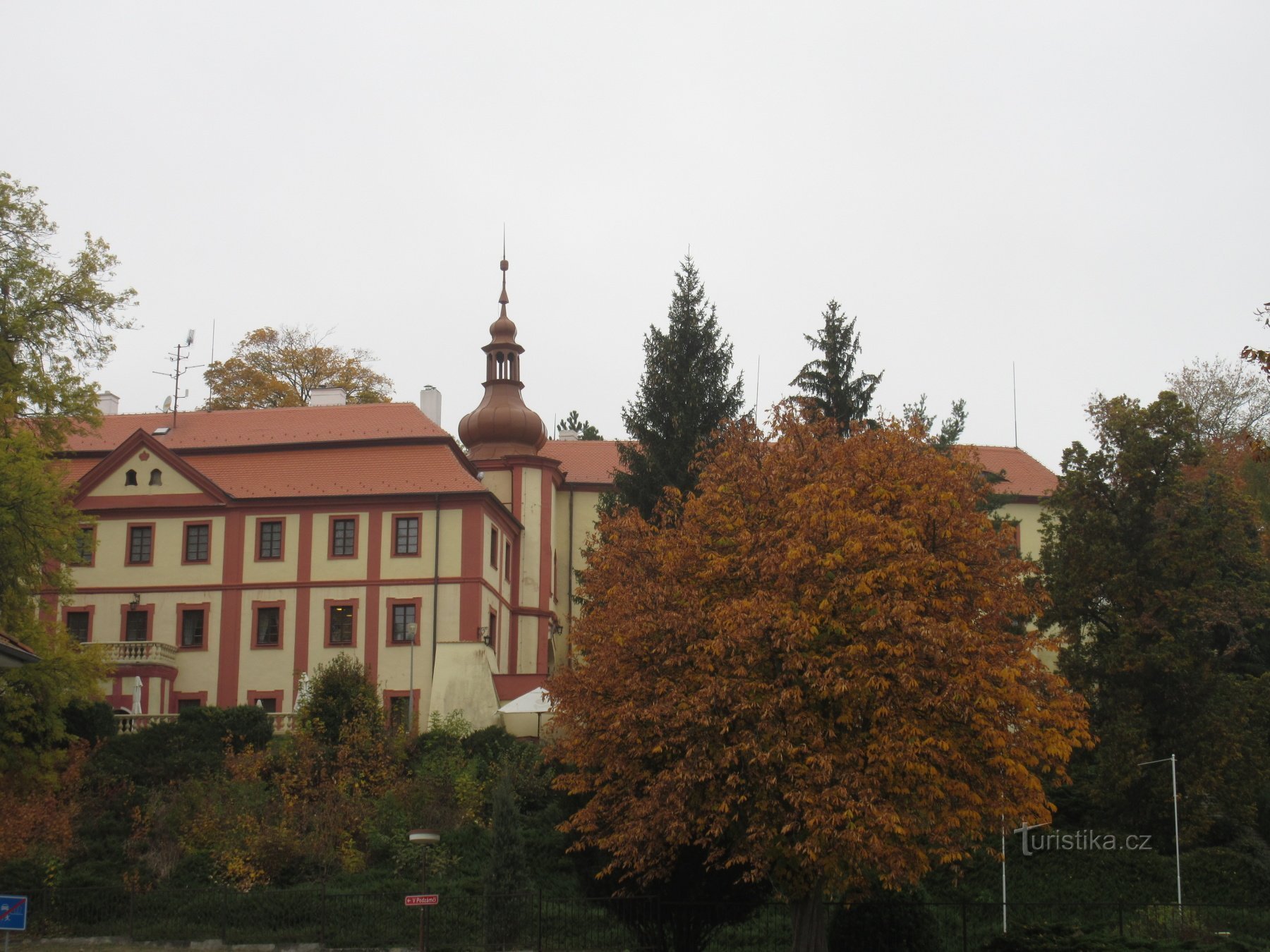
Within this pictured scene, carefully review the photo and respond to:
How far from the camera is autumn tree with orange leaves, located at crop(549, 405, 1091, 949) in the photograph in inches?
952

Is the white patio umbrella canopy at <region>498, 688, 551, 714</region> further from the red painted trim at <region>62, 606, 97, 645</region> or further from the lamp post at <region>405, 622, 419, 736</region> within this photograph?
the red painted trim at <region>62, 606, 97, 645</region>

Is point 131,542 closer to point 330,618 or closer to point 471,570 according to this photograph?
point 330,618

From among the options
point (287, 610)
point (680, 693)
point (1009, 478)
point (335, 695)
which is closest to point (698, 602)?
point (680, 693)

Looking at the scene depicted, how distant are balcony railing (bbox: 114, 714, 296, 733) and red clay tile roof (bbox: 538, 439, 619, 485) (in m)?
17.5

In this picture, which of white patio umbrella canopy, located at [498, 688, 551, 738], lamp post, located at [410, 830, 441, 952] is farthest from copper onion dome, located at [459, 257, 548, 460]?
lamp post, located at [410, 830, 441, 952]

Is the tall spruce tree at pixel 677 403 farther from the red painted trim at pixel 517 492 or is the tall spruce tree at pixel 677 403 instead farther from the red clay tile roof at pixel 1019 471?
the red clay tile roof at pixel 1019 471

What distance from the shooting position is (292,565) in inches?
1913

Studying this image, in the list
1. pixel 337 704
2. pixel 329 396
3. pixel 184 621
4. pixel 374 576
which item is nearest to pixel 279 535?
pixel 374 576

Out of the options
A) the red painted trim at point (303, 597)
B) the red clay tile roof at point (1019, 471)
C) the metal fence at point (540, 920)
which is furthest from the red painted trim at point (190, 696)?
the red clay tile roof at point (1019, 471)

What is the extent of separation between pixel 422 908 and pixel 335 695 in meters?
16.0

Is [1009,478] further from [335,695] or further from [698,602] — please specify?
[698,602]

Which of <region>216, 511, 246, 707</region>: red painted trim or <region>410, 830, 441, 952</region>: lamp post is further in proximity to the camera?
<region>216, 511, 246, 707</region>: red painted trim

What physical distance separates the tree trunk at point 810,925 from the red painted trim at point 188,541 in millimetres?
28504

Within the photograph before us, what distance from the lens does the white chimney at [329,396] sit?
55.9 m
